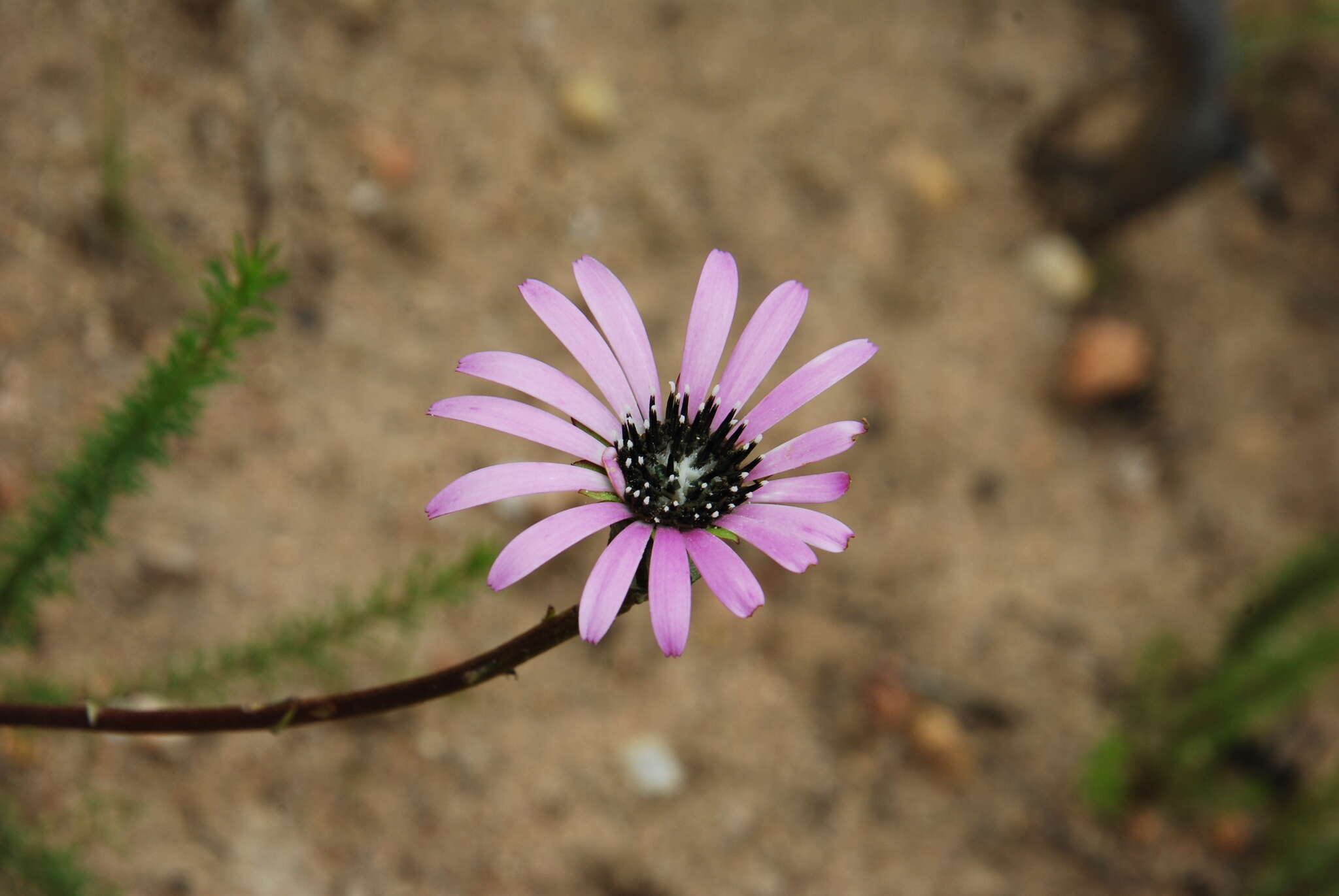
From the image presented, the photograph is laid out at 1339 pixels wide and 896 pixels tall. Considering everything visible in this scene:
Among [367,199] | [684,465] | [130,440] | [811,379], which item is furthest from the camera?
[367,199]

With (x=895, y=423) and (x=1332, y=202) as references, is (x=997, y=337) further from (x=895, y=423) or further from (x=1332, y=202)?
(x=1332, y=202)

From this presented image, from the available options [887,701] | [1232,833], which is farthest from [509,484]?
[1232,833]

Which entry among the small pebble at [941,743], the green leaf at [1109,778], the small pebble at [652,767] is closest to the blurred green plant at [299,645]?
the small pebble at [652,767]

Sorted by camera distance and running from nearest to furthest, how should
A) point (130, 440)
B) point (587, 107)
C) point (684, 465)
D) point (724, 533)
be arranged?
point (724, 533)
point (684, 465)
point (130, 440)
point (587, 107)

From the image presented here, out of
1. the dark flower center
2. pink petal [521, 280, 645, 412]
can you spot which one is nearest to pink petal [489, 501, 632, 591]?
the dark flower center

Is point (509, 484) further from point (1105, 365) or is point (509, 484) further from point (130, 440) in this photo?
point (1105, 365)

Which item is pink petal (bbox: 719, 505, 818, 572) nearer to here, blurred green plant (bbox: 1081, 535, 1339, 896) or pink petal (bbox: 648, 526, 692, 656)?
pink petal (bbox: 648, 526, 692, 656)

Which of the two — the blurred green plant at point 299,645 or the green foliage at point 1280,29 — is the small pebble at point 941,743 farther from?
the green foliage at point 1280,29
